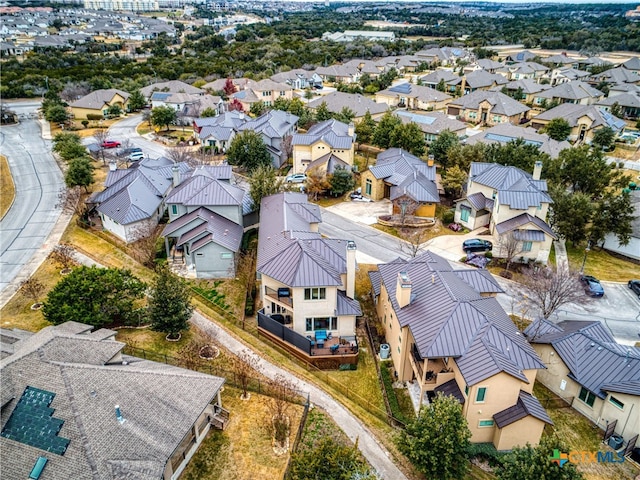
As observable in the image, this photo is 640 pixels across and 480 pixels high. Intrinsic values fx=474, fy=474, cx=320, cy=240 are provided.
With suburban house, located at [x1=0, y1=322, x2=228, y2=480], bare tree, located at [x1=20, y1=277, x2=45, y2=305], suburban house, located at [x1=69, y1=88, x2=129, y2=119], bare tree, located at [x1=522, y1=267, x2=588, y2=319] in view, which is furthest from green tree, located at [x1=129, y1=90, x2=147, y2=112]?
bare tree, located at [x1=522, y1=267, x2=588, y2=319]

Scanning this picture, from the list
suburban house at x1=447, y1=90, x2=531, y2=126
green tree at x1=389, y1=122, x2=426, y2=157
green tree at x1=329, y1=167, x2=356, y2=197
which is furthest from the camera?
suburban house at x1=447, y1=90, x2=531, y2=126

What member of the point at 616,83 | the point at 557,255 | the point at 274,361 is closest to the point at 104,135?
the point at 274,361

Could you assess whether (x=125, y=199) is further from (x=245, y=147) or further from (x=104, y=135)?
(x=104, y=135)

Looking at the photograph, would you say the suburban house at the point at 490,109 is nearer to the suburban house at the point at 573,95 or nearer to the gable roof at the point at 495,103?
the gable roof at the point at 495,103

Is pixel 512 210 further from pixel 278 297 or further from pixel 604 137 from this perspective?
pixel 604 137

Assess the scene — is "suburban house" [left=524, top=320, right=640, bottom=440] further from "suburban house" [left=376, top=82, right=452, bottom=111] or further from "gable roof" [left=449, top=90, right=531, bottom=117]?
"suburban house" [left=376, top=82, right=452, bottom=111]

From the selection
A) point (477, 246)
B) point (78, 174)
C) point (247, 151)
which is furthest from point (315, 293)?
point (78, 174)

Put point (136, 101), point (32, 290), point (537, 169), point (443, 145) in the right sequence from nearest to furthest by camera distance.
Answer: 1. point (32, 290)
2. point (537, 169)
3. point (443, 145)
4. point (136, 101)
